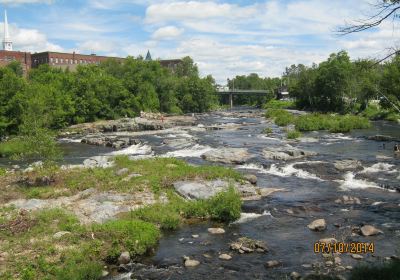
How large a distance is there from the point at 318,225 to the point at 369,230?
7.23ft

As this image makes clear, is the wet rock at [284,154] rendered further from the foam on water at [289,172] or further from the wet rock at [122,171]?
the wet rock at [122,171]

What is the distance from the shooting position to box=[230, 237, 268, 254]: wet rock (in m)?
17.4

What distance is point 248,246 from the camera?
58.0ft

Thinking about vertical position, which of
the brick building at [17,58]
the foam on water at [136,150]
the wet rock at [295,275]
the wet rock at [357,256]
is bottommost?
the wet rock at [295,275]

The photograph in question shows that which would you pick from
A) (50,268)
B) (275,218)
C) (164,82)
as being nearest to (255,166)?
(275,218)

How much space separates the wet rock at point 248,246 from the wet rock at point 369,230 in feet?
15.1

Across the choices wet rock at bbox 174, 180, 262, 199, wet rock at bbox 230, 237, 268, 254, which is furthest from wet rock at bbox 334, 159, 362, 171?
wet rock at bbox 230, 237, 268, 254

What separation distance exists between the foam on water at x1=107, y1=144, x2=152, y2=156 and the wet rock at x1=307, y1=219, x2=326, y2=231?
2492 cm

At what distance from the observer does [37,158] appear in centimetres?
3994

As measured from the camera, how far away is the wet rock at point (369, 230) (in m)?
18.7

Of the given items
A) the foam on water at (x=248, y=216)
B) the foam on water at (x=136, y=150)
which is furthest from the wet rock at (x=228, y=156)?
the foam on water at (x=248, y=216)

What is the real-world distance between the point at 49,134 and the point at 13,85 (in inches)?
1387

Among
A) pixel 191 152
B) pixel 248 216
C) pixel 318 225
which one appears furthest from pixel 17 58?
pixel 318 225
